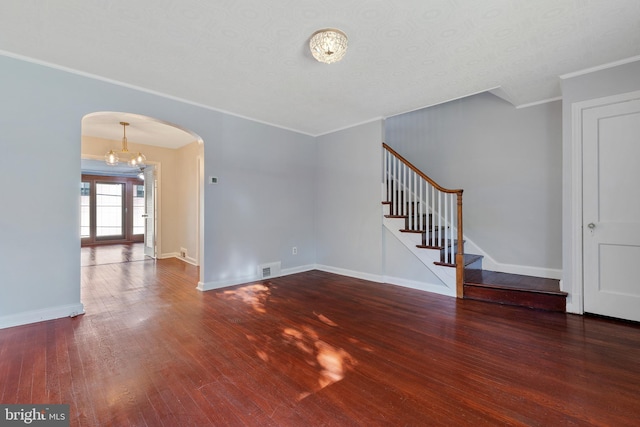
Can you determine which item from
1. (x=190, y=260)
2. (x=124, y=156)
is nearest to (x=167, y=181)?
(x=124, y=156)

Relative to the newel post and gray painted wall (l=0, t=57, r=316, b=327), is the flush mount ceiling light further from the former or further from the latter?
the newel post

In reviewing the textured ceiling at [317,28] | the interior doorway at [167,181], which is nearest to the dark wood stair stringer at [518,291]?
the textured ceiling at [317,28]

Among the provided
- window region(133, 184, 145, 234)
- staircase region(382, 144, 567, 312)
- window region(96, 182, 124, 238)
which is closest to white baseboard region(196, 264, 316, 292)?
staircase region(382, 144, 567, 312)

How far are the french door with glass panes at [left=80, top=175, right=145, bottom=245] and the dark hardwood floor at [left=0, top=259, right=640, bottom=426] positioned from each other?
7002mm

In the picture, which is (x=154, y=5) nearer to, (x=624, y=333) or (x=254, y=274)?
(x=254, y=274)

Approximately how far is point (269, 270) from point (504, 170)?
4002 millimetres

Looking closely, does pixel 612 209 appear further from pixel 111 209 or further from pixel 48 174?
pixel 111 209

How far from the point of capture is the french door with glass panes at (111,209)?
876 centimetres

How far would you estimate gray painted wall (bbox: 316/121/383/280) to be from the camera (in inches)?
177

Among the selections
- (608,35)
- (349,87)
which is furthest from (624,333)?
(349,87)

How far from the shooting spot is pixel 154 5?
1.97m

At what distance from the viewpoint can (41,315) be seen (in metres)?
2.77

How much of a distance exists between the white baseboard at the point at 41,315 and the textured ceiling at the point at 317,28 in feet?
8.19

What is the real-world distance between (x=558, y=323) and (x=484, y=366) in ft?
4.62
